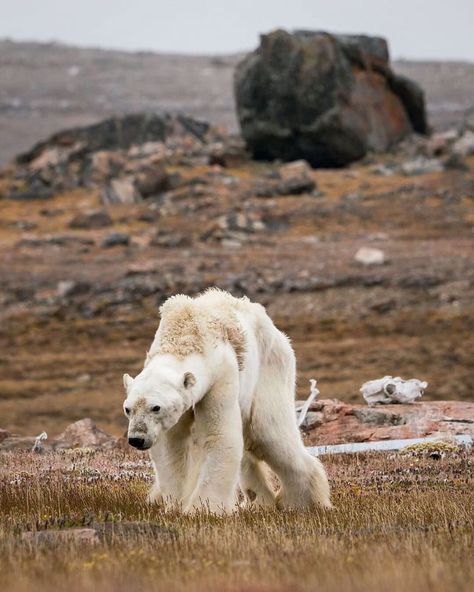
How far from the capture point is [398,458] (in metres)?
14.6

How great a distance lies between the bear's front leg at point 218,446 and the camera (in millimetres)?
8930

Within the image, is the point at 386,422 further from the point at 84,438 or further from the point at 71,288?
the point at 71,288

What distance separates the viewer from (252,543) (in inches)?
274

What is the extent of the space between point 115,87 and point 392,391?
121658 mm

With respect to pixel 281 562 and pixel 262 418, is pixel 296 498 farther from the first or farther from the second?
pixel 281 562

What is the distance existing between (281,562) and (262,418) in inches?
140

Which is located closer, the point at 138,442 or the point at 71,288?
the point at 138,442

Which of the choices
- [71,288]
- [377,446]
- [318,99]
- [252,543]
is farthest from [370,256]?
[252,543]

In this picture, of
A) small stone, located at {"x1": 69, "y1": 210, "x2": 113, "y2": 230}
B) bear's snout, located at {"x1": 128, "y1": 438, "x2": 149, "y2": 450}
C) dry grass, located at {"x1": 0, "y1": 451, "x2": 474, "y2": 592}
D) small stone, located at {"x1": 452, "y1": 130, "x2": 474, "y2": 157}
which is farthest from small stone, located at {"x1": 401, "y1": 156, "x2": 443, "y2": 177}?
bear's snout, located at {"x1": 128, "y1": 438, "x2": 149, "y2": 450}

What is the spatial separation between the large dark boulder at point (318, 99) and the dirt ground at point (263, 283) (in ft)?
16.2

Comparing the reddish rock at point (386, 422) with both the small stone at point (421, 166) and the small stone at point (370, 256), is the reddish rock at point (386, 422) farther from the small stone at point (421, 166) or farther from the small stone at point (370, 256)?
the small stone at point (421, 166)

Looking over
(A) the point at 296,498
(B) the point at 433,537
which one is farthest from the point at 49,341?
(B) the point at 433,537

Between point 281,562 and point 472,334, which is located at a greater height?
point 281,562

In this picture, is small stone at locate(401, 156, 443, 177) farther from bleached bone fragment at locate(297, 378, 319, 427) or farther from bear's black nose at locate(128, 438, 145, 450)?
bear's black nose at locate(128, 438, 145, 450)
